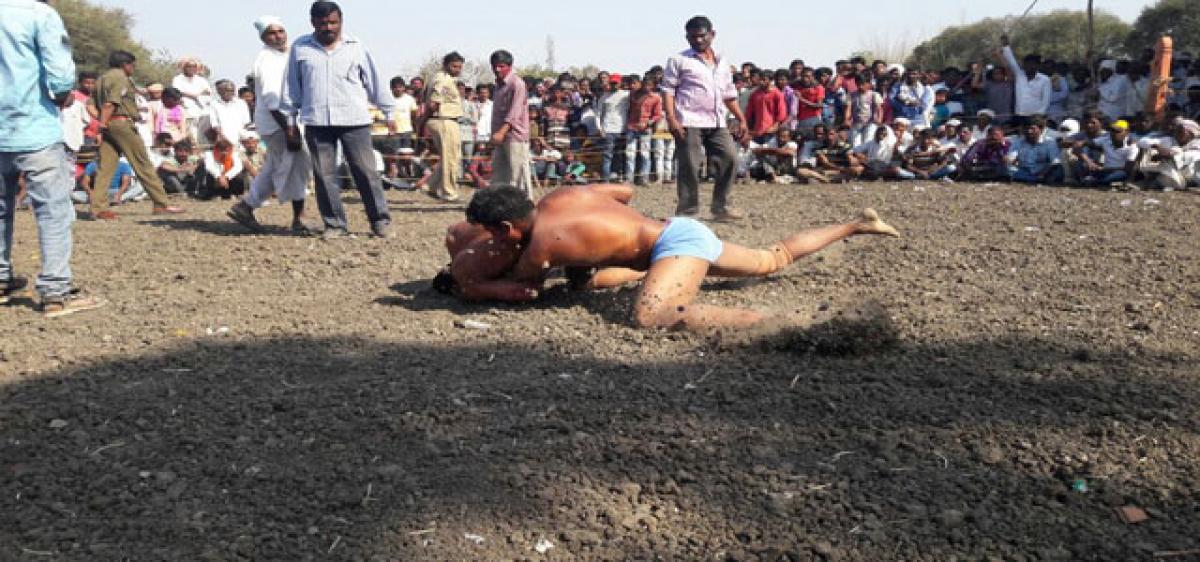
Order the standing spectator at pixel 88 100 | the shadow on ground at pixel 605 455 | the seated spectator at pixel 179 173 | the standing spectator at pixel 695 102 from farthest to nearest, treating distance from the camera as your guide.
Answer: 1. the seated spectator at pixel 179 173
2. the standing spectator at pixel 88 100
3. the standing spectator at pixel 695 102
4. the shadow on ground at pixel 605 455

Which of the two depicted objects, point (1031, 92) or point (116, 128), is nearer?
point (116, 128)

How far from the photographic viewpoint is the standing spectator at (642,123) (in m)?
12.8

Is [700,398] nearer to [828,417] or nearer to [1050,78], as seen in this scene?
[828,417]

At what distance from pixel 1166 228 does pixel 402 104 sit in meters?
9.75

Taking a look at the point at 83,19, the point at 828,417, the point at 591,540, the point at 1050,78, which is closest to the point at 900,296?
the point at 828,417

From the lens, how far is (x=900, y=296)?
5270 millimetres

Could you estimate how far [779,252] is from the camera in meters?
5.28

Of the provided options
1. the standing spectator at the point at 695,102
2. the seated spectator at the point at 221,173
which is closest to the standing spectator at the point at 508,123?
the standing spectator at the point at 695,102

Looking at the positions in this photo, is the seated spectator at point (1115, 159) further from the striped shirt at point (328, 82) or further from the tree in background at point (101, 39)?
the tree in background at point (101, 39)

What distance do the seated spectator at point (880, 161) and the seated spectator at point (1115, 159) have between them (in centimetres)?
223

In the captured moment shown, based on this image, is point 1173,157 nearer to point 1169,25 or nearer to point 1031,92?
point 1031,92

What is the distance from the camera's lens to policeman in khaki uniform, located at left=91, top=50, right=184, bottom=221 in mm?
8586

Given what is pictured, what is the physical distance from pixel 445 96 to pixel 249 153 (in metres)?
2.77

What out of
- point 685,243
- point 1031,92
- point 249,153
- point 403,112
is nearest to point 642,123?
point 403,112
